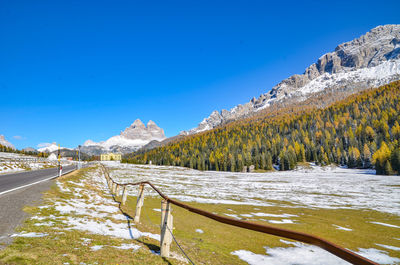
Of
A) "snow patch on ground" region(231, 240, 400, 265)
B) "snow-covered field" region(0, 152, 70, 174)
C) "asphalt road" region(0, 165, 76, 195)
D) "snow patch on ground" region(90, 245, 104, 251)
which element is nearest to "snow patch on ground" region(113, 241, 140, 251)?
"snow patch on ground" region(90, 245, 104, 251)

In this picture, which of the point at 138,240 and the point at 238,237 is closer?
the point at 138,240

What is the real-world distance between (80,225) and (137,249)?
3.48 m

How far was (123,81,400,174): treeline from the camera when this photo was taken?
115 meters

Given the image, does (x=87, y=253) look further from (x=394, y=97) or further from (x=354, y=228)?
(x=394, y=97)

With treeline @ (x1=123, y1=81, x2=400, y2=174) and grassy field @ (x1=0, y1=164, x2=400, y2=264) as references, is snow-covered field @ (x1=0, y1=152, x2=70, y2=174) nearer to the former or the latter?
grassy field @ (x1=0, y1=164, x2=400, y2=264)

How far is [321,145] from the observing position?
477 ft

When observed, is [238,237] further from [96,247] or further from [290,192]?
[290,192]

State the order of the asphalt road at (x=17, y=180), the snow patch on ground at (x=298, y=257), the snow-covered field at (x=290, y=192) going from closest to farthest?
1. the snow patch on ground at (x=298, y=257)
2. the asphalt road at (x=17, y=180)
3. the snow-covered field at (x=290, y=192)

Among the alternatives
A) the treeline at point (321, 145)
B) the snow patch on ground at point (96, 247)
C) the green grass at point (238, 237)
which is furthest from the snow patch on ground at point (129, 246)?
the treeline at point (321, 145)

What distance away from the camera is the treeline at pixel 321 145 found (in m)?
115

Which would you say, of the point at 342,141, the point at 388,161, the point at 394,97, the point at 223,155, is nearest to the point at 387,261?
the point at 388,161

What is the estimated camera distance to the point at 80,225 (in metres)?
8.34

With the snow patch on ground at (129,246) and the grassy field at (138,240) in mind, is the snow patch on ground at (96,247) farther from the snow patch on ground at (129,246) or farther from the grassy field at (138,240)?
the snow patch on ground at (129,246)

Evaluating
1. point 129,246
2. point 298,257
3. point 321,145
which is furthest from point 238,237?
point 321,145
